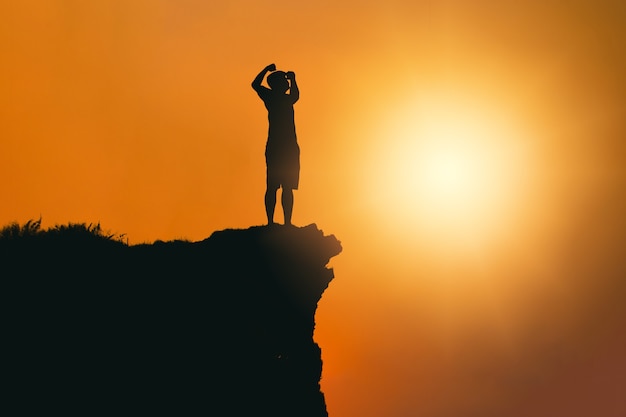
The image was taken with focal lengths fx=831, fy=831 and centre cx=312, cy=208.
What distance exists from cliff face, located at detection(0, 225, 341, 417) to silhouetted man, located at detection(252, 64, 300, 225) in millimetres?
805

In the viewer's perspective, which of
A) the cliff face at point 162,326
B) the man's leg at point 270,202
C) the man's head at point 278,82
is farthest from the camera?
the man's head at point 278,82

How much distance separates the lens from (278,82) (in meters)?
17.6

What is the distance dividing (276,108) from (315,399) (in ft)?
20.0

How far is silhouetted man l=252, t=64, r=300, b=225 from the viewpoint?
57.1 ft

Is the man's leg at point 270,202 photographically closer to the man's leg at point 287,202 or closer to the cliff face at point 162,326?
the man's leg at point 287,202

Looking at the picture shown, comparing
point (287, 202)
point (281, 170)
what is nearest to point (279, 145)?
point (281, 170)

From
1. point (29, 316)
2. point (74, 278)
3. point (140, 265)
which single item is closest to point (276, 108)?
point (140, 265)

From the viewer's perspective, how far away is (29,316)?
12469 millimetres

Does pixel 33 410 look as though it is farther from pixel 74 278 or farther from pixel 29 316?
pixel 74 278

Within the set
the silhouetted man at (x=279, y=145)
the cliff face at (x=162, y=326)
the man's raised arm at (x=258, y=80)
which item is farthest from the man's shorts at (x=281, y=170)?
the man's raised arm at (x=258, y=80)

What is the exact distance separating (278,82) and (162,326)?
6.34 meters

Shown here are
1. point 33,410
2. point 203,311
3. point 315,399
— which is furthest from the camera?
point 315,399

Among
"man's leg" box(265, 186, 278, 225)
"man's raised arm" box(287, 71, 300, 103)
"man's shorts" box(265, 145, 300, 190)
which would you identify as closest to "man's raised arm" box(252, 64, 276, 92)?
"man's raised arm" box(287, 71, 300, 103)

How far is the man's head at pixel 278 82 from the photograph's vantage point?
57.7 feet
